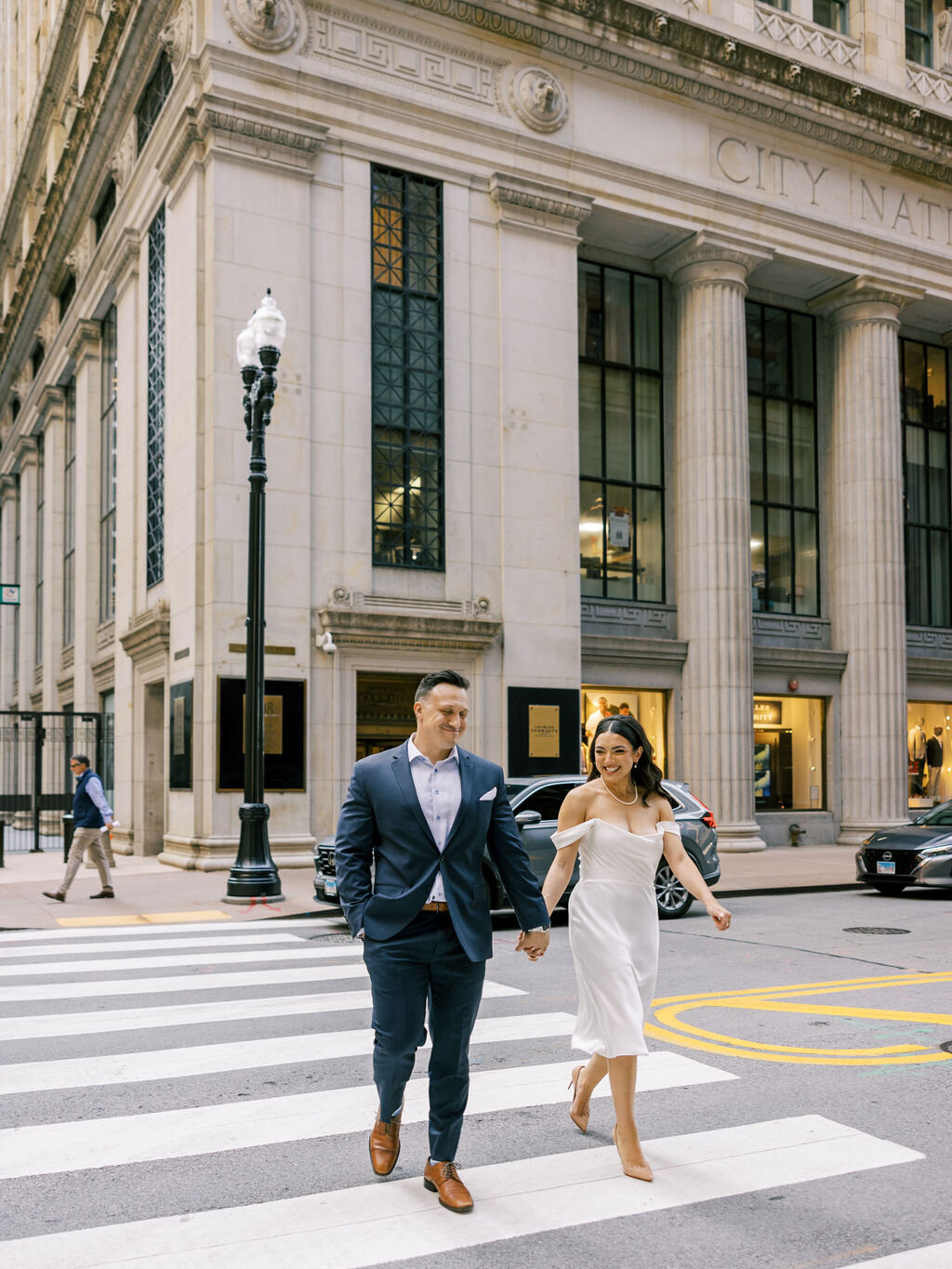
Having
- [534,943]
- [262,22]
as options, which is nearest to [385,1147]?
[534,943]

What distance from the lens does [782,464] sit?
29.0 metres

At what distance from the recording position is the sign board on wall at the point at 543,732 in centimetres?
2273

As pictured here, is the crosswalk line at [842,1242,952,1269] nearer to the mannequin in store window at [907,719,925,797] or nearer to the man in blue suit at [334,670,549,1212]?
the man in blue suit at [334,670,549,1212]

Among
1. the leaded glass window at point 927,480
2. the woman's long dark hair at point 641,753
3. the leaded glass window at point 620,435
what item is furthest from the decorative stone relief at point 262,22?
the woman's long dark hair at point 641,753

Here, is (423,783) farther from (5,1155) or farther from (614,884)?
(5,1155)

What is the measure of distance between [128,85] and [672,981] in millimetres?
23235

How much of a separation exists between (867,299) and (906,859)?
16.3m

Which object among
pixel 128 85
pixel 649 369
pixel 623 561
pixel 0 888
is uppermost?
pixel 128 85

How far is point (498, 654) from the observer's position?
903 inches

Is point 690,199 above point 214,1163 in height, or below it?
above

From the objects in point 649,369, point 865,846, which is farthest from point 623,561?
point 865,846

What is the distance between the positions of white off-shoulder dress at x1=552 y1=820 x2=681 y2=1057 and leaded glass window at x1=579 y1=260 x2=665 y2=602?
2086 centimetres

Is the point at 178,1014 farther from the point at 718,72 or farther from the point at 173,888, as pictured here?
the point at 718,72

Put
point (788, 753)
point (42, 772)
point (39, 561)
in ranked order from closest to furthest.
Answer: point (788, 753), point (42, 772), point (39, 561)
